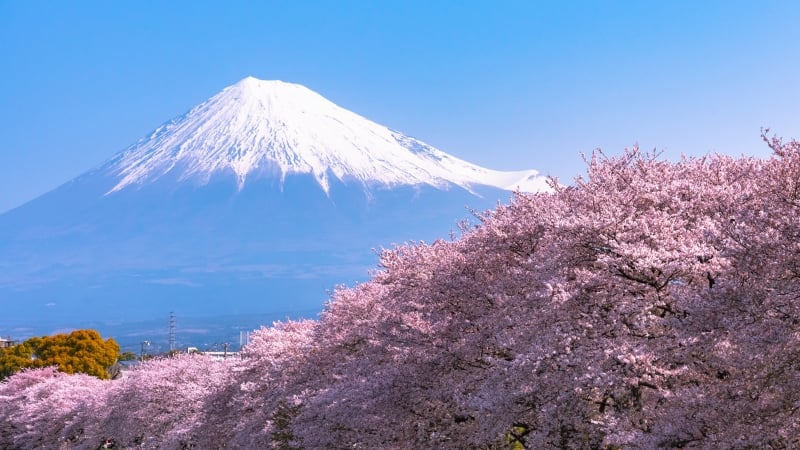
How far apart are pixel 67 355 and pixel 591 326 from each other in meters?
72.4

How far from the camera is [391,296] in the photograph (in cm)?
2742

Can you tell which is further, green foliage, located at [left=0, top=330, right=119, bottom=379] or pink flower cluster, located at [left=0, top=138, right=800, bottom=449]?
green foliage, located at [left=0, top=330, right=119, bottom=379]

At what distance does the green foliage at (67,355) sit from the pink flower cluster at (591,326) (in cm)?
5351

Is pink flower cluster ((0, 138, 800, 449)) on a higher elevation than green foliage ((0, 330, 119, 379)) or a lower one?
lower

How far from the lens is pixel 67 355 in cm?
8288

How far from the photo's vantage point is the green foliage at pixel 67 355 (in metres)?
82.3

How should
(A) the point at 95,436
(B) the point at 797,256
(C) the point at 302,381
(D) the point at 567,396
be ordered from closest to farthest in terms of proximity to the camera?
(B) the point at 797,256 → (D) the point at 567,396 → (C) the point at 302,381 → (A) the point at 95,436

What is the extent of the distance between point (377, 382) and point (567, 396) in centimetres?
813

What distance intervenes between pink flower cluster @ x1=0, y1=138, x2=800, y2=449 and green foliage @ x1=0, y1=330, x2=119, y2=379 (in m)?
53.5

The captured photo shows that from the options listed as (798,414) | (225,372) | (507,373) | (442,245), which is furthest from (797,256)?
(225,372)

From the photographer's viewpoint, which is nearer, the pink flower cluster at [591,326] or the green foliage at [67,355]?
the pink flower cluster at [591,326]

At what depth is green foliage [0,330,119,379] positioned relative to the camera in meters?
82.3

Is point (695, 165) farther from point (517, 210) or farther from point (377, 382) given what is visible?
point (377, 382)

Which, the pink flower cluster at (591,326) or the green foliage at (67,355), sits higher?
the green foliage at (67,355)
